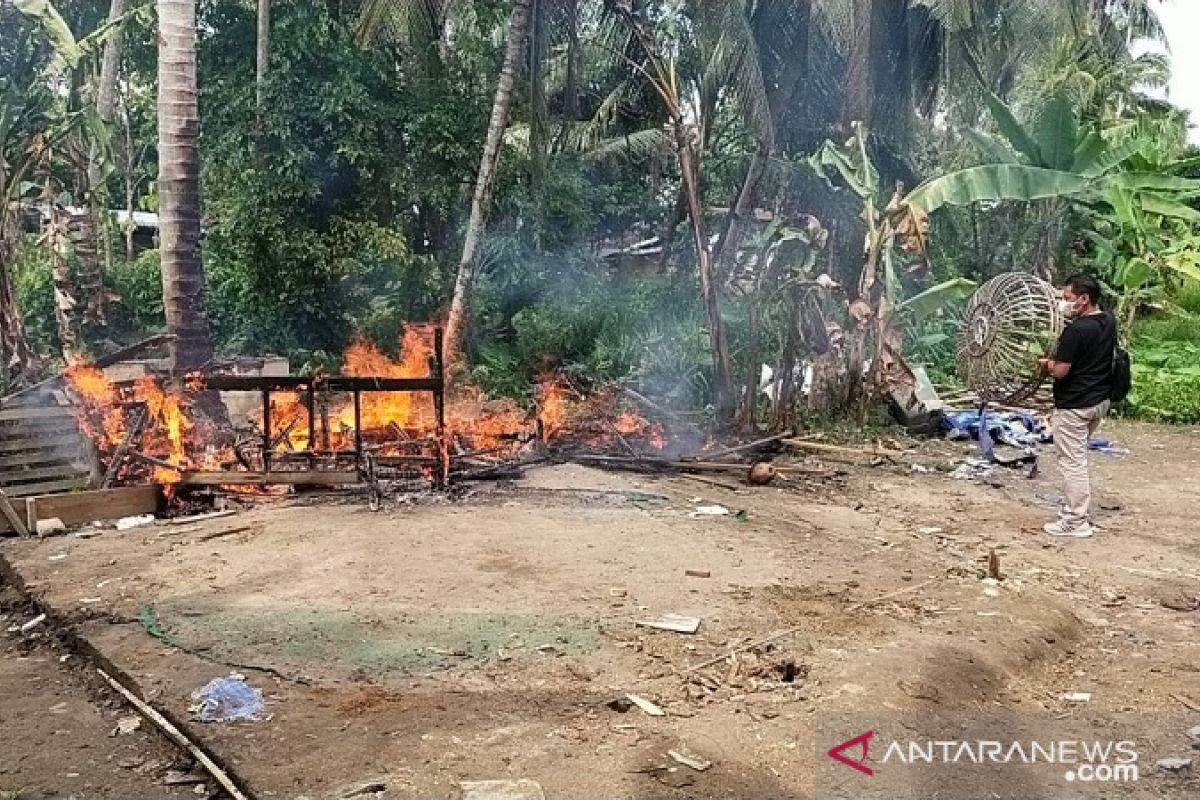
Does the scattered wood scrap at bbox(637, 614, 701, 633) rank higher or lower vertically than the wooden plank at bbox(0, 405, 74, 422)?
lower

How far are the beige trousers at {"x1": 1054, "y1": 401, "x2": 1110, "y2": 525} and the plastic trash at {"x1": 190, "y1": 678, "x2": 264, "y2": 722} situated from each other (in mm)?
5969

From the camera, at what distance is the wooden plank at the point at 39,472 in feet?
25.4

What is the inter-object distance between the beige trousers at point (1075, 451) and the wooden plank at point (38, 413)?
25.9 feet

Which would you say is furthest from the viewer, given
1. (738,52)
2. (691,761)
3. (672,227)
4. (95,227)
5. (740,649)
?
(672,227)

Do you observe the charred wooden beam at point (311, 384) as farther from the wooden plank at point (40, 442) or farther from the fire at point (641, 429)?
the fire at point (641, 429)

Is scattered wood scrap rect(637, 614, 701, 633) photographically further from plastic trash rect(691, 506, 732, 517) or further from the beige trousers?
the beige trousers

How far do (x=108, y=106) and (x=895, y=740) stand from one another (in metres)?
16.4

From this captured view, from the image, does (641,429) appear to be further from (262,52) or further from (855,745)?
(262,52)

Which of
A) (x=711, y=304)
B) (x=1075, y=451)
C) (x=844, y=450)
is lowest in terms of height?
(x=844, y=450)

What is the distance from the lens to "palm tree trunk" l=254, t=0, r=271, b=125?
14.1 metres

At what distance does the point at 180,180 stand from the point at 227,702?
23.3 feet

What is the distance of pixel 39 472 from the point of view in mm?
7914

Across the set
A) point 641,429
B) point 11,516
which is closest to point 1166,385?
point 641,429

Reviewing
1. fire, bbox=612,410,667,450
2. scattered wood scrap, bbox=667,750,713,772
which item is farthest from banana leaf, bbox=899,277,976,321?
scattered wood scrap, bbox=667,750,713,772
